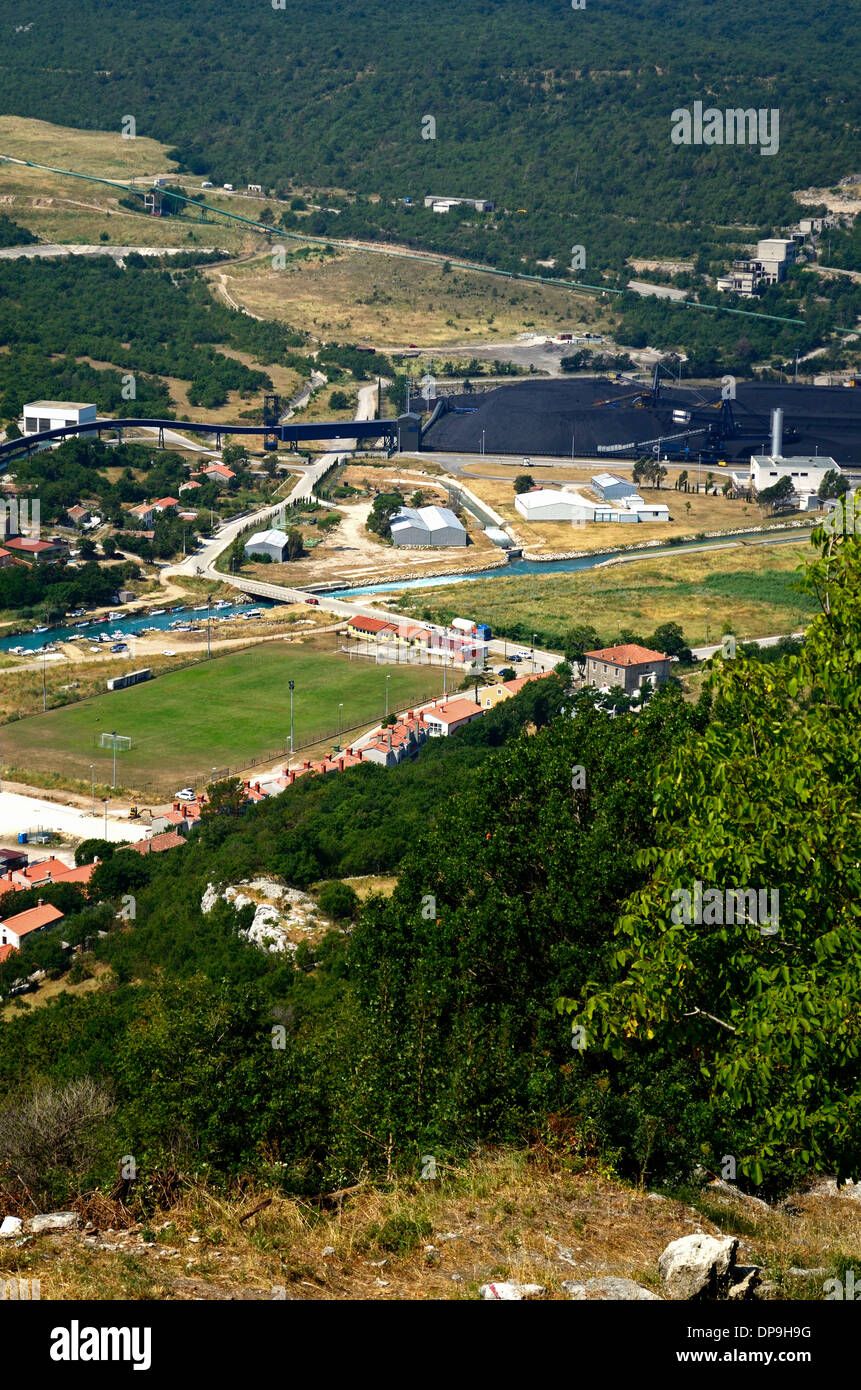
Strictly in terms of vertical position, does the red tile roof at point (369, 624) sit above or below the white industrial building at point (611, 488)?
below

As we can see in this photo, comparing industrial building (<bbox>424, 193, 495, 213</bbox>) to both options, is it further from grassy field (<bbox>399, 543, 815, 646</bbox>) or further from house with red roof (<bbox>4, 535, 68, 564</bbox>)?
house with red roof (<bbox>4, 535, 68, 564</bbox>)

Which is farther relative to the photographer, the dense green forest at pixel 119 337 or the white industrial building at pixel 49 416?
the dense green forest at pixel 119 337

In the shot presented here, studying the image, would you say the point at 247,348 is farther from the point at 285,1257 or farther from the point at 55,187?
the point at 285,1257

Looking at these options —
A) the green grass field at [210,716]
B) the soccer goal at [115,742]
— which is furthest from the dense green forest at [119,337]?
the soccer goal at [115,742]

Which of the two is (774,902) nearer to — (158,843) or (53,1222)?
(53,1222)

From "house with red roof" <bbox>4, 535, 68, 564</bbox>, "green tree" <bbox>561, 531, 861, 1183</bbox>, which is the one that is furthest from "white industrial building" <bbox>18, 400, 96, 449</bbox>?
"green tree" <bbox>561, 531, 861, 1183</bbox>

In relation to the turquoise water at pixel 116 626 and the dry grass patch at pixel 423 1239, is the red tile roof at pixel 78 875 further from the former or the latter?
the dry grass patch at pixel 423 1239
